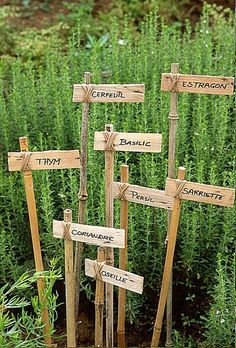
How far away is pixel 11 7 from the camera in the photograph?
5.46 metres

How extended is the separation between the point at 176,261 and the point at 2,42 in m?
2.63

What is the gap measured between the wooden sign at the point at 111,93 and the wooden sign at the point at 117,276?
51cm

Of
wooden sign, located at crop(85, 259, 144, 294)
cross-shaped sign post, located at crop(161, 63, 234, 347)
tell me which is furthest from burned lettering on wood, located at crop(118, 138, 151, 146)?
wooden sign, located at crop(85, 259, 144, 294)

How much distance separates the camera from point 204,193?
6.50ft

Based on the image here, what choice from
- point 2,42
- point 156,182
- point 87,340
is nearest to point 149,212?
point 156,182

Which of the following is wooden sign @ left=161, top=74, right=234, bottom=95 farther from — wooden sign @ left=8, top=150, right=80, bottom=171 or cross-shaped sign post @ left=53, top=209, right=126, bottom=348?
cross-shaped sign post @ left=53, top=209, right=126, bottom=348

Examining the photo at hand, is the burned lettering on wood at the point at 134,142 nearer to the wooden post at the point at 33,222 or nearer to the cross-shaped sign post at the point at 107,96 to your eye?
the cross-shaped sign post at the point at 107,96

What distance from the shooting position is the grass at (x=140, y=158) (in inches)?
96.8

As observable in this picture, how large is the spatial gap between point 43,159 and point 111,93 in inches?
11.6

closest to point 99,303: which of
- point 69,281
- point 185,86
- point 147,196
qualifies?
point 69,281

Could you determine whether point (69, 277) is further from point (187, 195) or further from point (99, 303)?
point (187, 195)

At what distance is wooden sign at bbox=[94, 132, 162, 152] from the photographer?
6.42 feet

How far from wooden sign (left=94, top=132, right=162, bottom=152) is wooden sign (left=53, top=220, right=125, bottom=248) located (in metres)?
0.25

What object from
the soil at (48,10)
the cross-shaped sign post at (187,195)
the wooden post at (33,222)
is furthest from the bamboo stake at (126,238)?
the soil at (48,10)
